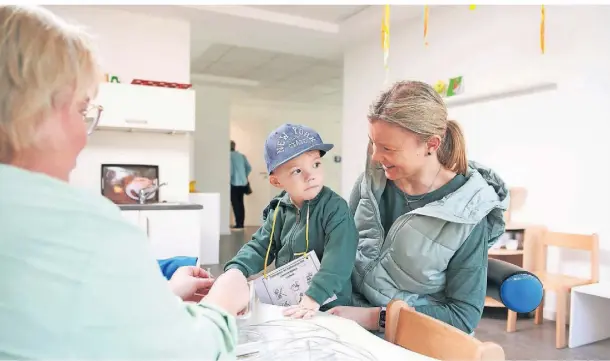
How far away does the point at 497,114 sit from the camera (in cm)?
392

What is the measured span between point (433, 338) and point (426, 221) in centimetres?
41

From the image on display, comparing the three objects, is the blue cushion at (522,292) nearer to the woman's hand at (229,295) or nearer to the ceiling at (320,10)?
the woman's hand at (229,295)

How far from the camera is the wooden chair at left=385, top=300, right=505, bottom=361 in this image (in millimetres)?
810

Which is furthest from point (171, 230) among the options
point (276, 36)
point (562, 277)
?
point (562, 277)

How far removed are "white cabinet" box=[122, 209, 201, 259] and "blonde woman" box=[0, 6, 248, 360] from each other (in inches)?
148

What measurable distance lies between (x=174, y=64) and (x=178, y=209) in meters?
1.59

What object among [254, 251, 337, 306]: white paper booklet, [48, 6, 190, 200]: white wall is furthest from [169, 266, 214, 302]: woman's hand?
[48, 6, 190, 200]: white wall

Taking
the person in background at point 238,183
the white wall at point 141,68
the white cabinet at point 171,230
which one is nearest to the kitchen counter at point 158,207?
the white cabinet at point 171,230

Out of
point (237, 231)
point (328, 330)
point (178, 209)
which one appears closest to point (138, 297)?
point (328, 330)

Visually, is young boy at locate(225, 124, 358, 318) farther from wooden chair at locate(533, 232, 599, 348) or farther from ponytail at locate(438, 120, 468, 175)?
wooden chair at locate(533, 232, 599, 348)

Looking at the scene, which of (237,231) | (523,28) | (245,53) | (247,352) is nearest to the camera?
(247,352)

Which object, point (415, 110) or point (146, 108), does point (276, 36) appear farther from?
point (415, 110)

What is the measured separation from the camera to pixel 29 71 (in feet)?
1.66

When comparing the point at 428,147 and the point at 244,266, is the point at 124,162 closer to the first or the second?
the point at 244,266
